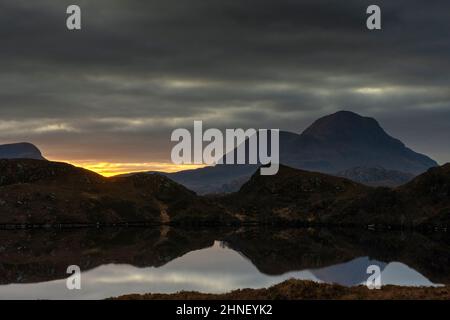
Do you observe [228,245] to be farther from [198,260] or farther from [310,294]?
[310,294]

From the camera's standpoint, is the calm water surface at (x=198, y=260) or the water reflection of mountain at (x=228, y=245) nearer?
the calm water surface at (x=198, y=260)

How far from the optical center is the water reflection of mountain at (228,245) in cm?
8480

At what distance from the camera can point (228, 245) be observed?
124812 mm

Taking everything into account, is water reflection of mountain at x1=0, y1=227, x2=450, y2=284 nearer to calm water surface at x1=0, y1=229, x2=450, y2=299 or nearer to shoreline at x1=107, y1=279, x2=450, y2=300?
calm water surface at x1=0, y1=229, x2=450, y2=299

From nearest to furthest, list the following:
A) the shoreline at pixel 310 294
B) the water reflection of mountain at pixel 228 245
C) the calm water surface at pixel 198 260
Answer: the shoreline at pixel 310 294, the calm water surface at pixel 198 260, the water reflection of mountain at pixel 228 245

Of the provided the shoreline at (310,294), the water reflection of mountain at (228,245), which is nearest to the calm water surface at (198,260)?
the water reflection of mountain at (228,245)

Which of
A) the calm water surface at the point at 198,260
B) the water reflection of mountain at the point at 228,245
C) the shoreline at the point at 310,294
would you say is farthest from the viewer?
the water reflection of mountain at the point at 228,245

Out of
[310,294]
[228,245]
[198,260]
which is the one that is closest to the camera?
[310,294]

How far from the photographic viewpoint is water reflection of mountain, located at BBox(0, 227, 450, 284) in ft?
278

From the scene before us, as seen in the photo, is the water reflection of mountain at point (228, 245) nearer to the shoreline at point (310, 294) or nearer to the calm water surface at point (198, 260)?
the calm water surface at point (198, 260)

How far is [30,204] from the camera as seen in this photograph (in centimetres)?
18175

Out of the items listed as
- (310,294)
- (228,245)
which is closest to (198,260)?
(228,245)

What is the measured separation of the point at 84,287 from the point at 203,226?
412ft
